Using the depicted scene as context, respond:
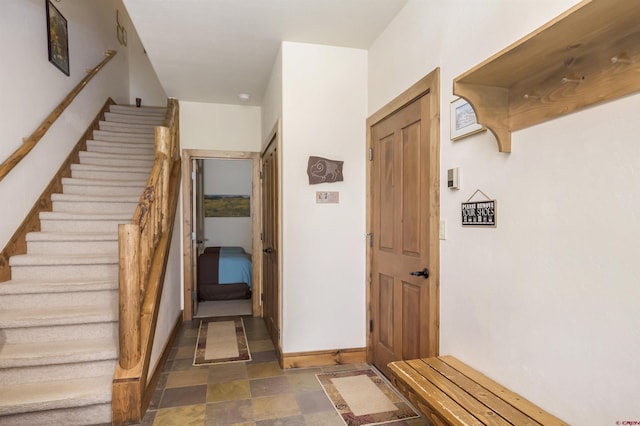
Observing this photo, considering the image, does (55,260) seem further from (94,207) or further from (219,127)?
(219,127)

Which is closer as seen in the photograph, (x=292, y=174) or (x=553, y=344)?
(x=553, y=344)

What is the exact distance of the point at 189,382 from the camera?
2674 millimetres

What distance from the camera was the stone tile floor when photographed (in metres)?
2.17

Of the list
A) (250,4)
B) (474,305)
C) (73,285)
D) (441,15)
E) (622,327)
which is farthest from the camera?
(73,285)

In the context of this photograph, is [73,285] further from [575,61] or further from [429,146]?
[575,61]

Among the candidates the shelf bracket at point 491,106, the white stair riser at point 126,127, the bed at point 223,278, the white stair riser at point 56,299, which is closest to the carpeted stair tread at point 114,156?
the white stair riser at point 126,127

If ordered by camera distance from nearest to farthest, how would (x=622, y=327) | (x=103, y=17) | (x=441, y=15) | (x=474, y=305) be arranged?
(x=622, y=327)
(x=474, y=305)
(x=441, y=15)
(x=103, y=17)

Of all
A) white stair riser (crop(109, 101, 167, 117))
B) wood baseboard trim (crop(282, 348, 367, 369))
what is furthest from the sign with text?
white stair riser (crop(109, 101, 167, 117))

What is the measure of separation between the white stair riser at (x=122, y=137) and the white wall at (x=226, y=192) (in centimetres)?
277

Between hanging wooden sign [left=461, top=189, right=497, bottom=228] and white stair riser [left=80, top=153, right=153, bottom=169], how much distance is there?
3.75 meters

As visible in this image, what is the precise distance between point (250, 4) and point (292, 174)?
1.23m

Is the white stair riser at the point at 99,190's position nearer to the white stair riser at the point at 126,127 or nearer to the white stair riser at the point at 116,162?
the white stair riser at the point at 116,162

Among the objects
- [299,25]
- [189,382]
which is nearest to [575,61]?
[299,25]

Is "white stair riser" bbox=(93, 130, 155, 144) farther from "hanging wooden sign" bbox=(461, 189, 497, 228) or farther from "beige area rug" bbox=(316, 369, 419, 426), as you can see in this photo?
"hanging wooden sign" bbox=(461, 189, 497, 228)
